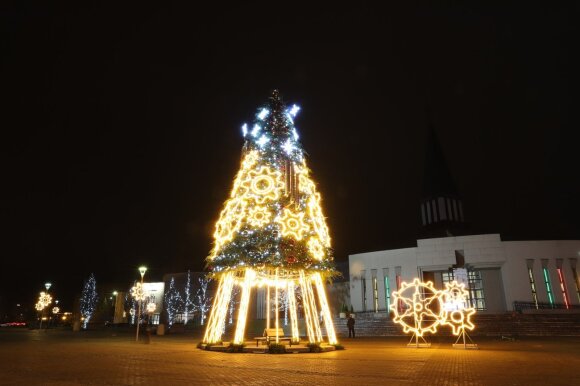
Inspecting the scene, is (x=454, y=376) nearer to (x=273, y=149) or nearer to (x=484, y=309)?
(x=273, y=149)

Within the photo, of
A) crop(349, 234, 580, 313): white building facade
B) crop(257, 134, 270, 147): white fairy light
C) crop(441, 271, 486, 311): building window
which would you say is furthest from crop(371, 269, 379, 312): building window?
crop(257, 134, 270, 147): white fairy light

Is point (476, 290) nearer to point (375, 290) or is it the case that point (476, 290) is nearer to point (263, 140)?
point (375, 290)

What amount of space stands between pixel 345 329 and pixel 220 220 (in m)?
19.3

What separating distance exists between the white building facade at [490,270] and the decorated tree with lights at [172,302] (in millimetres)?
23315

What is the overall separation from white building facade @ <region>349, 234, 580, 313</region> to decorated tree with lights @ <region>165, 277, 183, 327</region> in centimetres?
2331

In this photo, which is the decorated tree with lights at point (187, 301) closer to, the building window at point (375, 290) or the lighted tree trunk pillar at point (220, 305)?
the building window at point (375, 290)

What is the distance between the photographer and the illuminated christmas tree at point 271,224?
14047 mm

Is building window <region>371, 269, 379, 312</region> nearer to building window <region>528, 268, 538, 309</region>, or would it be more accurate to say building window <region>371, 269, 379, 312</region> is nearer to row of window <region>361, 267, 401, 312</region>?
row of window <region>361, 267, 401, 312</region>

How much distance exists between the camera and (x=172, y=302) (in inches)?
1918

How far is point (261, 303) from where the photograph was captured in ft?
131

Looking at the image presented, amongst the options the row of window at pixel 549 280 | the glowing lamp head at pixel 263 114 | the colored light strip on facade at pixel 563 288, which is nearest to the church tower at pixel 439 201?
the row of window at pixel 549 280

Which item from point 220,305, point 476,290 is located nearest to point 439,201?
point 476,290

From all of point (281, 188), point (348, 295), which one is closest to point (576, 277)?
point (348, 295)

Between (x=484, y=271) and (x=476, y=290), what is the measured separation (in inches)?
74.6
